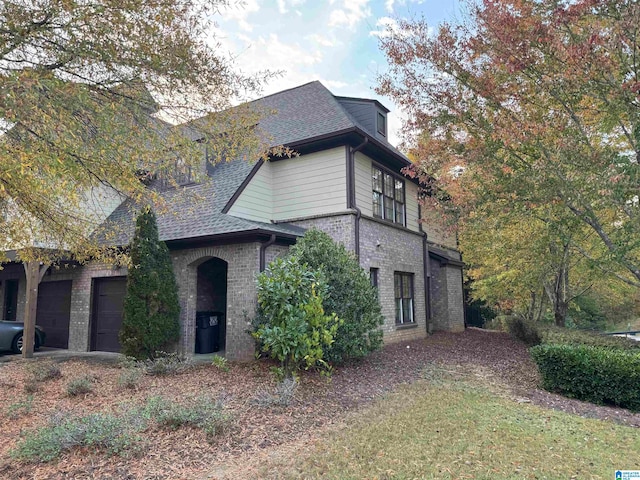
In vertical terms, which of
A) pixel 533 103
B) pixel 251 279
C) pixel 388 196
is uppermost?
pixel 533 103

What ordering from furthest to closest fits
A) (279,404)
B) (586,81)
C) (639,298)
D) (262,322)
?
1. (639,298)
2. (262,322)
3. (586,81)
4. (279,404)

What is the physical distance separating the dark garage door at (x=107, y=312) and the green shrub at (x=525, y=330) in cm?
1201

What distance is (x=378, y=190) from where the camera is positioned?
40.8 feet

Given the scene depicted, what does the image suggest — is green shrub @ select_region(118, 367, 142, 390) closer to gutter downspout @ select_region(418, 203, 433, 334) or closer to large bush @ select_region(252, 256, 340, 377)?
large bush @ select_region(252, 256, 340, 377)

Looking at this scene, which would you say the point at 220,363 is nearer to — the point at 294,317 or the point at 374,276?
the point at 294,317

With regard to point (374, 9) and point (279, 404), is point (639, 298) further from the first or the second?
point (279, 404)

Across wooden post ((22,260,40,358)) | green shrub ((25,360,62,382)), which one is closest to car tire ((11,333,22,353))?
wooden post ((22,260,40,358))

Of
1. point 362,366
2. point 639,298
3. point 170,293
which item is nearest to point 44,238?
point 170,293

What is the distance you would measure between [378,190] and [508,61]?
5243 millimetres

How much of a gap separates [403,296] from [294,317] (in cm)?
675

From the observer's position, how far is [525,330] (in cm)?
1355

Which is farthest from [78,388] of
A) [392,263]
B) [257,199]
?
[392,263]

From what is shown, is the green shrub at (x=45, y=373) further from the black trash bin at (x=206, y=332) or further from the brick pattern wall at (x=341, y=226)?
the brick pattern wall at (x=341, y=226)

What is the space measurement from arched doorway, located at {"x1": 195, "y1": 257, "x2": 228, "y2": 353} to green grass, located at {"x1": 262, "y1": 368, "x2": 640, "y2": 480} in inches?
254
